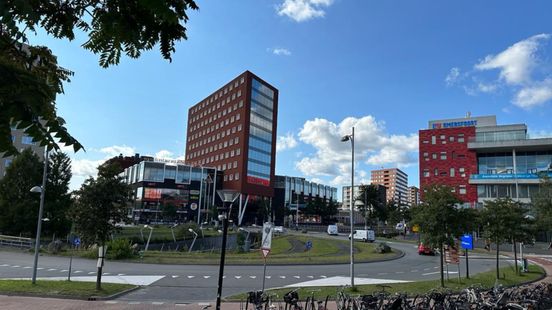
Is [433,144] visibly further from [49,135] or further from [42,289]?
[49,135]

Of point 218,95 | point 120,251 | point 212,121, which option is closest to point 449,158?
point 218,95

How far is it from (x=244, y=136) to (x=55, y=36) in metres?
97.1

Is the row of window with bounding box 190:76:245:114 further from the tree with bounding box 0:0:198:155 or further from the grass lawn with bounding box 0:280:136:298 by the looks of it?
the tree with bounding box 0:0:198:155

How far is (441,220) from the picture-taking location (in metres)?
20.9

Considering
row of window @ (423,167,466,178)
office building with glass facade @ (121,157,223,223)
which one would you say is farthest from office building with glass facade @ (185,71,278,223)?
Result: row of window @ (423,167,466,178)

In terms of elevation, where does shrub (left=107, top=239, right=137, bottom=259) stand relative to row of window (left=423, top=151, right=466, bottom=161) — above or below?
below

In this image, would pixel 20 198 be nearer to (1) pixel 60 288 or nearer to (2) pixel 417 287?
(1) pixel 60 288

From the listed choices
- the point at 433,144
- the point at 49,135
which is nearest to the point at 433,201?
the point at 49,135

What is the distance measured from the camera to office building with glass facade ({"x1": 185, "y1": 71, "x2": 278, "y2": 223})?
100 meters

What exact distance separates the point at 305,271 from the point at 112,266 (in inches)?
522

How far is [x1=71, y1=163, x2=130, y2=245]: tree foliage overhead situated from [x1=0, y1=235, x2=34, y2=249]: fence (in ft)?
86.0

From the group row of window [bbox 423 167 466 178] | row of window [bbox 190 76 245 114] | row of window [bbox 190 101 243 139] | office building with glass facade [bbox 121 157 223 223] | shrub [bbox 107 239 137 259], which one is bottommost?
shrub [bbox 107 239 137 259]

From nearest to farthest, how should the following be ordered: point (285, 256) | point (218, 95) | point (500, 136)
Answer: point (285, 256) → point (500, 136) → point (218, 95)

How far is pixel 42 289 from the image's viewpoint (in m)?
17.4
